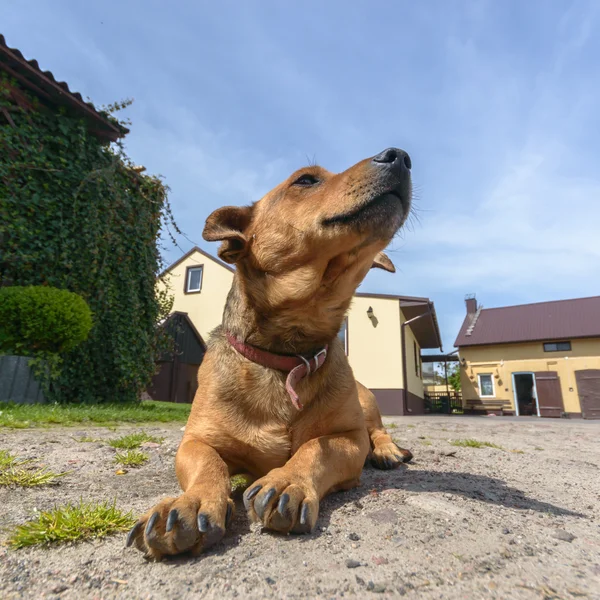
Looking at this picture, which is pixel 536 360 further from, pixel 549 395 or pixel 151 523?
pixel 151 523

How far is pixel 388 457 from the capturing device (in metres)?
3.11

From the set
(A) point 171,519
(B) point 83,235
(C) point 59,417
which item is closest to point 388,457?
(A) point 171,519

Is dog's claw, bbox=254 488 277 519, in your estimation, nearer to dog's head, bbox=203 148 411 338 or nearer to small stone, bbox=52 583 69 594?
small stone, bbox=52 583 69 594

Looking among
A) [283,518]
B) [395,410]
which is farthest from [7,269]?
[395,410]

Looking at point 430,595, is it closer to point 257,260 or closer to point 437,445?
point 257,260

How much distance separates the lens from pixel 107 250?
795 cm

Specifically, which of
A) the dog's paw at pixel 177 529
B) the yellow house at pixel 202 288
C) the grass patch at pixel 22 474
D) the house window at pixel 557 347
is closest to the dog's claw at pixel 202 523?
the dog's paw at pixel 177 529

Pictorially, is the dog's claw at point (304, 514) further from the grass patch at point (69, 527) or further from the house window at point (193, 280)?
the house window at point (193, 280)

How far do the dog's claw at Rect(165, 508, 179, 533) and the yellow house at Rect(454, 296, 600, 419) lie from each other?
2688 centimetres

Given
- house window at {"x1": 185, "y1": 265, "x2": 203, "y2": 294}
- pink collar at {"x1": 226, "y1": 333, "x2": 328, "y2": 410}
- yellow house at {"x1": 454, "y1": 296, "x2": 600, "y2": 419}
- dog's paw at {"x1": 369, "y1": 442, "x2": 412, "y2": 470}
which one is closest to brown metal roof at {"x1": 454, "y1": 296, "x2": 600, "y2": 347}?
yellow house at {"x1": 454, "y1": 296, "x2": 600, "y2": 419}

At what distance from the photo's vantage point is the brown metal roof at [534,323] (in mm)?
25875

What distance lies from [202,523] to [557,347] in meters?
29.3

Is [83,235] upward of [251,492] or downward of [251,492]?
upward

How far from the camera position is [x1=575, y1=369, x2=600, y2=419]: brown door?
922 inches
